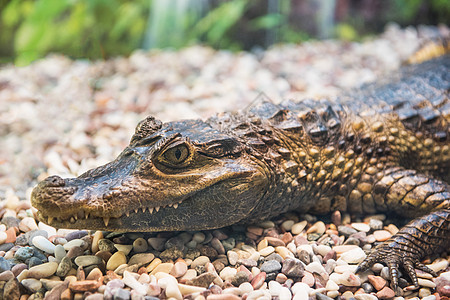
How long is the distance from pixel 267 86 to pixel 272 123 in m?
2.71

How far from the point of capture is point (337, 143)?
3.27 m

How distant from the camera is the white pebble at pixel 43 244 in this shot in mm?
2664

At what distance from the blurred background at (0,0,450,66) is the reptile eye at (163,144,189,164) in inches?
183

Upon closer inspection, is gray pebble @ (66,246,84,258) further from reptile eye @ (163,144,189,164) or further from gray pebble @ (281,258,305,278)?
gray pebble @ (281,258,305,278)

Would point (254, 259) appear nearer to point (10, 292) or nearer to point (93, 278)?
point (93, 278)

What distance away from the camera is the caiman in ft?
8.30

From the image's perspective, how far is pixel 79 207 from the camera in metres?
2.36

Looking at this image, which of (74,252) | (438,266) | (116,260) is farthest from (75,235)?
(438,266)

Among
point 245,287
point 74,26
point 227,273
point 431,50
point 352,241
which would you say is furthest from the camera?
point 74,26

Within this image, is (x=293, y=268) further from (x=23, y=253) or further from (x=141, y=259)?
(x=23, y=253)

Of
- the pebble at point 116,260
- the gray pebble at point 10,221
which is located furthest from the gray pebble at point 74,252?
the gray pebble at point 10,221

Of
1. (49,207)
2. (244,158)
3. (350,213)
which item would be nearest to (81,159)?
(49,207)

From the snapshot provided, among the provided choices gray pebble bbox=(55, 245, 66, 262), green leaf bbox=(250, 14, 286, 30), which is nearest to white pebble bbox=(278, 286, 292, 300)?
gray pebble bbox=(55, 245, 66, 262)

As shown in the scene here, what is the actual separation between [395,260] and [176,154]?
1.72 meters
